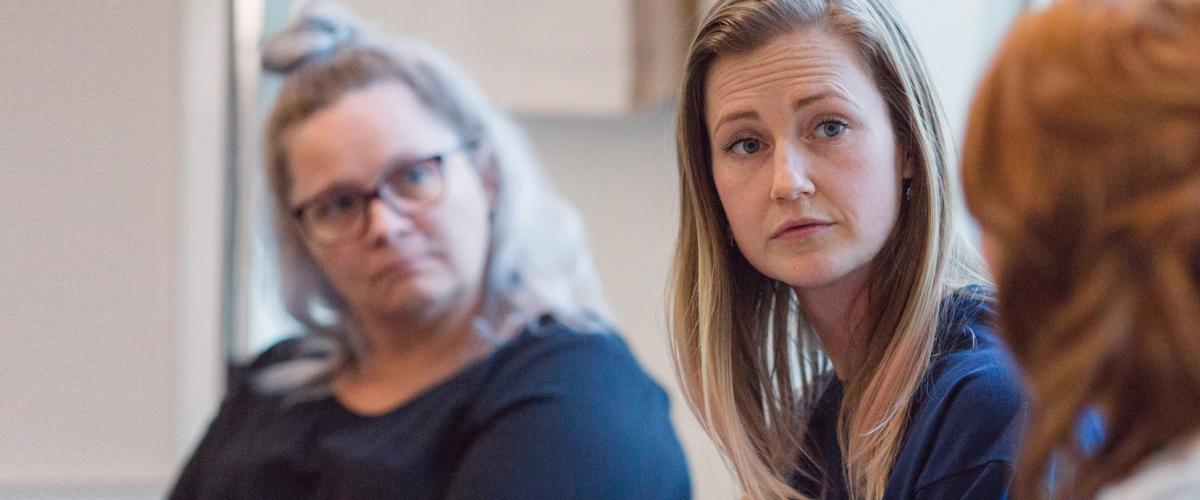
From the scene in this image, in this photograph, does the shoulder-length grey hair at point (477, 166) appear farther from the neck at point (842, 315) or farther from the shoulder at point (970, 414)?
the shoulder at point (970, 414)

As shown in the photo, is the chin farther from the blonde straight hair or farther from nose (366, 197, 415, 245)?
nose (366, 197, 415, 245)

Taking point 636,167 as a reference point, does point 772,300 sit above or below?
below

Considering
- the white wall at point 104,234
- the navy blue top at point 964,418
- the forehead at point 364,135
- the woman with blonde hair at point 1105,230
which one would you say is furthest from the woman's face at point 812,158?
the white wall at point 104,234

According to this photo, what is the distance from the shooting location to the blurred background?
2.23 m

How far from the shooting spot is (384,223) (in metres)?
1.49

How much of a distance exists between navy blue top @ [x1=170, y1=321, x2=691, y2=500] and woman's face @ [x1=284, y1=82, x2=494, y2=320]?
0.12 meters

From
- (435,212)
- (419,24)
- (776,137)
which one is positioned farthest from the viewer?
(419,24)

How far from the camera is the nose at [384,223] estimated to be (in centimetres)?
149

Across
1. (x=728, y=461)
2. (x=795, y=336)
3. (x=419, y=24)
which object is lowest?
(x=728, y=461)

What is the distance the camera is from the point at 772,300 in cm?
114

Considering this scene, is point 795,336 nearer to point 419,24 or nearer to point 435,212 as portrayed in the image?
point 435,212

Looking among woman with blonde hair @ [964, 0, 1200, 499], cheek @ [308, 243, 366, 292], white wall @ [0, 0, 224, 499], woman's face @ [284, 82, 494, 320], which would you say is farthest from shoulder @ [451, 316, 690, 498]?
white wall @ [0, 0, 224, 499]

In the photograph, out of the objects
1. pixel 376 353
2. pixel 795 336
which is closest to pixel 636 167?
pixel 376 353

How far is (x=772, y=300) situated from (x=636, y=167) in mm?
1086
